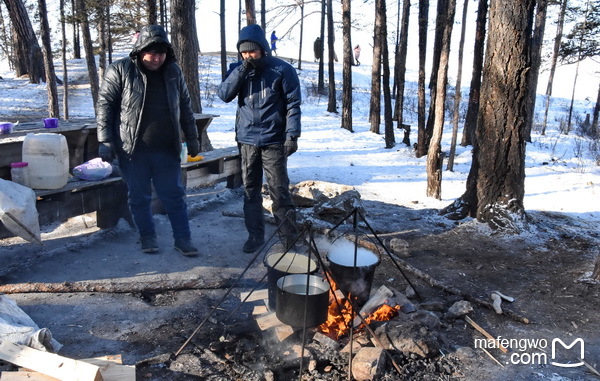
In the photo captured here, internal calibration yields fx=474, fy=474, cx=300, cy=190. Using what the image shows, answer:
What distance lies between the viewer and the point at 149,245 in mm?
4773

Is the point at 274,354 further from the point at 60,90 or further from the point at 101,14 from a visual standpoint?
the point at 60,90

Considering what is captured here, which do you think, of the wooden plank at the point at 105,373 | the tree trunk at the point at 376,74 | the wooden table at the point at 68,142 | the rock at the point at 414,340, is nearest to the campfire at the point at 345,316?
the rock at the point at 414,340

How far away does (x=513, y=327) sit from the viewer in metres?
3.59

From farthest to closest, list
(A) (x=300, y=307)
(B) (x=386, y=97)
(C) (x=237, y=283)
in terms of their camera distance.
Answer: (B) (x=386, y=97) → (C) (x=237, y=283) → (A) (x=300, y=307)

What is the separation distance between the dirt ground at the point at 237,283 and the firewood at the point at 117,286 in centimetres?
2

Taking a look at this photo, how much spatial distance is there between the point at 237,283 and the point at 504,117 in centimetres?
384

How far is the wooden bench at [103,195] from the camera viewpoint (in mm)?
4582

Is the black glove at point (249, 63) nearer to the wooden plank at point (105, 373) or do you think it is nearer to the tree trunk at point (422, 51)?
the wooden plank at point (105, 373)

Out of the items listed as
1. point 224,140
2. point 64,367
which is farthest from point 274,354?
point 224,140

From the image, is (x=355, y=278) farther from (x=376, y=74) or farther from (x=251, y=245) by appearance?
(x=376, y=74)

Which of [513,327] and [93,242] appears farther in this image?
[93,242]

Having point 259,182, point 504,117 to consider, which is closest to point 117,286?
point 259,182

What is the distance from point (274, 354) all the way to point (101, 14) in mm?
15379

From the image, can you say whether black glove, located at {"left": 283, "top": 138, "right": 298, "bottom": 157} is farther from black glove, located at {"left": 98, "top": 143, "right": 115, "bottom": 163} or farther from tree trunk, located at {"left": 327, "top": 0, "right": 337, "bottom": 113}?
tree trunk, located at {"left": 327, "top": 0, "right": 337, "bottom": 113}
